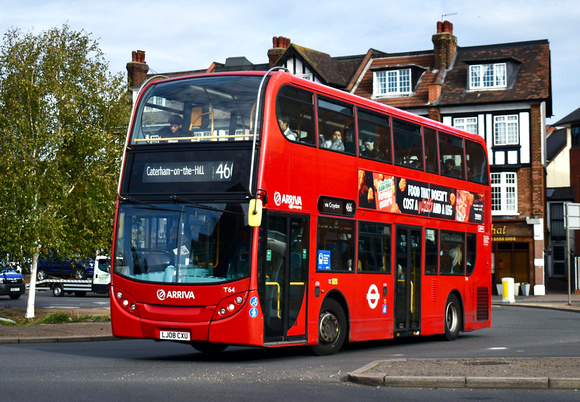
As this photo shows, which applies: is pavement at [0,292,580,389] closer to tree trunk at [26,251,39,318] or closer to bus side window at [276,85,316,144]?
bus side window at [276,85,316,144]

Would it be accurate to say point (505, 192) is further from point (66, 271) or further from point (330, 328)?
point (330, 328)

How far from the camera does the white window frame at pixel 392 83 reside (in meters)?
52.2

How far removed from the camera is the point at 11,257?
28109 mm

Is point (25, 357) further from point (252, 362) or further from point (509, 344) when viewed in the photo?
point (509, 344)

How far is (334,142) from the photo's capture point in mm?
15383

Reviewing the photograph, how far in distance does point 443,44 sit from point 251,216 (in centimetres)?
4169

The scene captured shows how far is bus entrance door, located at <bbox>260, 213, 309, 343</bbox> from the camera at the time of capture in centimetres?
1355

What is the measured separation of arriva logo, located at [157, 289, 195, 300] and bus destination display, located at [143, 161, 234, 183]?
170 cm

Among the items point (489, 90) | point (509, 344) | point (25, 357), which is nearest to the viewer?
point (25, 357)

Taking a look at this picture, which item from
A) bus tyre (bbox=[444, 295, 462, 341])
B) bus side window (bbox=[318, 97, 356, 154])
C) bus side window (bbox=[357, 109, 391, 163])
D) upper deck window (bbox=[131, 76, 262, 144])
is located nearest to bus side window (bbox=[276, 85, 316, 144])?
bus side window (bbox=[318, 97, 356, 154])

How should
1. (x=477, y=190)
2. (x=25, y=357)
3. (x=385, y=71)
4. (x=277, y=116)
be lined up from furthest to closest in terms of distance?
(x=385, y=71) < (x=477, y=190) < (x=25, y=357) < (x=277, y=116)

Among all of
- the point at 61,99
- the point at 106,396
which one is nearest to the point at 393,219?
the point at 106,396

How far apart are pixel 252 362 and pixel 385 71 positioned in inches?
1594

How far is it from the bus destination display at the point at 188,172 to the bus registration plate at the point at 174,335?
231cm
